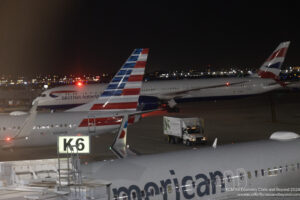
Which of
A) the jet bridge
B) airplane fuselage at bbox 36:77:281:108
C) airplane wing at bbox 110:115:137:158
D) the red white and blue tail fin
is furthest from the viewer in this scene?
the red white and blue tail fin

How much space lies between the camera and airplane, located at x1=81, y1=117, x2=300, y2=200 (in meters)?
14.7

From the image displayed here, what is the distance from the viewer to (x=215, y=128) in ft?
154

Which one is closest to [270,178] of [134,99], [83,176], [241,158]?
[241,158]

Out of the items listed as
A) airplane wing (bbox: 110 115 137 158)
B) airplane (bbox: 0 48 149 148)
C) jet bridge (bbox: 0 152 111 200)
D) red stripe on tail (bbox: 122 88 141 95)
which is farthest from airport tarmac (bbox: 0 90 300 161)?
jet bridge (bbox: 0 152 111 200)

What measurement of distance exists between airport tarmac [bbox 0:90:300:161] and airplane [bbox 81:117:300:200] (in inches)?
639

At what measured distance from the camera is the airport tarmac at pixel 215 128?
35531 millimetres

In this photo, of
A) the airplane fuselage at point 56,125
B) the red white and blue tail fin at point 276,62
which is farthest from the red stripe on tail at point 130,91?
the red white and blue tail fin at point 276,62

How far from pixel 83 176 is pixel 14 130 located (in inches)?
806

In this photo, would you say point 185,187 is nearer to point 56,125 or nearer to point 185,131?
point 56,125

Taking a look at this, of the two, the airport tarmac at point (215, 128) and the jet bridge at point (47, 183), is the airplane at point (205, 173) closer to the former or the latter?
the jet bridge at point (47, 183)

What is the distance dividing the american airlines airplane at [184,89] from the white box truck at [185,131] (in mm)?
24585

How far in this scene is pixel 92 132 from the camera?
3391cm

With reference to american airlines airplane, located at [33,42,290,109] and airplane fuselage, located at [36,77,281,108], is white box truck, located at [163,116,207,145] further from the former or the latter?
airplane fuselage, located at [36,77,281,108]

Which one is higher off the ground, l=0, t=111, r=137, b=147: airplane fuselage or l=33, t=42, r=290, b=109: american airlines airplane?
l=33, t=42, r=290, b=109: american airlines airplane
